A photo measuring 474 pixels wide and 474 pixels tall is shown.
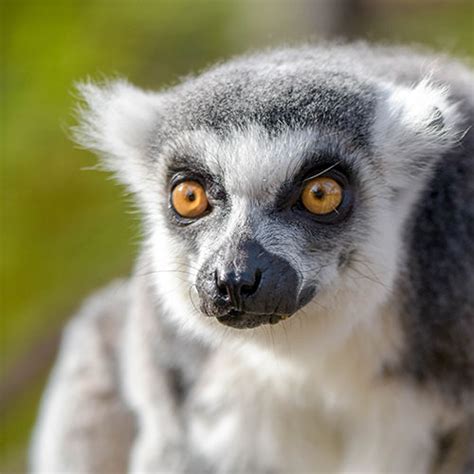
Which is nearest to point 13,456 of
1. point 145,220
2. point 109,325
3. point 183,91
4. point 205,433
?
point 109,325

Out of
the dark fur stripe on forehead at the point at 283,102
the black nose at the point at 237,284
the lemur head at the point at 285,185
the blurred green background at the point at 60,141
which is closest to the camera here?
the black nose at the point at 237,284

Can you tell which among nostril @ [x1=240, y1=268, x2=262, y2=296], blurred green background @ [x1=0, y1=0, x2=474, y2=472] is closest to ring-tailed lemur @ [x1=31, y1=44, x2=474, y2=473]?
nostril @ [x1=240, y1=268, x2=262, y2=296]

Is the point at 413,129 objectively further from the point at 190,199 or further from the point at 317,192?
the point at 190,199

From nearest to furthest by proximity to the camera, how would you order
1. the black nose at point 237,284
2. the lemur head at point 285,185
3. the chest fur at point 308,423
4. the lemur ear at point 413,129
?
the black nose at point 237,284, the lemur head at point 285,185, the lemur ear at point 413,129, the chest fur at point 308,423

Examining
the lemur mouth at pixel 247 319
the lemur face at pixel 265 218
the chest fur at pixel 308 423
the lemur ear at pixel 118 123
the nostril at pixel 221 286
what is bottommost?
the chest fur at pixel 308 423

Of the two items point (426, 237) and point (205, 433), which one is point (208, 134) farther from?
point (205, 433)

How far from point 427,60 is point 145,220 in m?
1.70

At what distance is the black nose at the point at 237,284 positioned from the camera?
350 centimetres

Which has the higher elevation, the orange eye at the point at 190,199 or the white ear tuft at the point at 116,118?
the white ear tuft at the point at 116,118

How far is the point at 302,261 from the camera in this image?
146 inches

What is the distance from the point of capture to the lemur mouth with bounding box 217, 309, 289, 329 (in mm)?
3666

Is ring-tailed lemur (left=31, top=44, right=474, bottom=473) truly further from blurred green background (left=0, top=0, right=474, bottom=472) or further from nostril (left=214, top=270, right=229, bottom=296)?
blurred green background (left=0, top=0, right=474, bottom=472)

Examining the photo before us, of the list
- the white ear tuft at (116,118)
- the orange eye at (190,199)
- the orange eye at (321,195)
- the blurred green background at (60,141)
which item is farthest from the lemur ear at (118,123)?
the blurred green background at (60,141)

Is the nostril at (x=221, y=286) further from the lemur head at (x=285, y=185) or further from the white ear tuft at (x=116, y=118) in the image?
the white ear tuft at (x=116, y=118)
